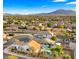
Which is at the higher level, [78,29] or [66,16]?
[66,16]

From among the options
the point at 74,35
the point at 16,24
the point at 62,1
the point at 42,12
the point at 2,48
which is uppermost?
the point at 62,1

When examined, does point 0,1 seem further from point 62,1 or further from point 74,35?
point 74,35

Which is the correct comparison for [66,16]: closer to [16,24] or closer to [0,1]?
[16,24]

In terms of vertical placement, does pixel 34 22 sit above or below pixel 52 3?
below

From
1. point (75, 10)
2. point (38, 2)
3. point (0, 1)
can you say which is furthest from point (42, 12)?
point (0, 1)

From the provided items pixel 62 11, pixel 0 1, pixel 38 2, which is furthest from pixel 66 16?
pixel 0 1

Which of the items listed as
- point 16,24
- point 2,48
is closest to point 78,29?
point 16,24

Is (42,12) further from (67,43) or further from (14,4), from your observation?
(67,43)
